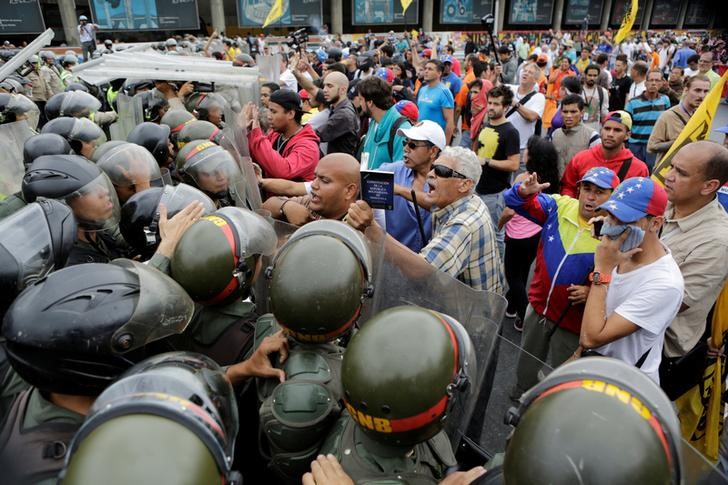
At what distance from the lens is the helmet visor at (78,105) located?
478cm

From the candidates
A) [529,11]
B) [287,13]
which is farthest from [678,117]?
[529,11]

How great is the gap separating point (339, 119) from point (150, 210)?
2.82 metres

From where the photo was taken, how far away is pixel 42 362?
4.52 ft

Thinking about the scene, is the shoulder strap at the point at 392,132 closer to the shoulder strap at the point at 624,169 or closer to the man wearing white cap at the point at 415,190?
the man wearing white cap at the point at 415,190

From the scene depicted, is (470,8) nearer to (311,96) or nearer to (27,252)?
(311,96)

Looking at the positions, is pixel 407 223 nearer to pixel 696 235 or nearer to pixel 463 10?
pixel 696 235

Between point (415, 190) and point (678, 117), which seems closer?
point (415, 190)

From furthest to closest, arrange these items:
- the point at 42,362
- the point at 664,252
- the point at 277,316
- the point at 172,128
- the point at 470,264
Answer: the point at 172,128 → the point at 470,264 → the point at 664,252 → the point at 277,316 → the point at 42,362

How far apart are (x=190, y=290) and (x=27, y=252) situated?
2.43 feet

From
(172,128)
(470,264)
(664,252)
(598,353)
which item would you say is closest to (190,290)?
(470,264)

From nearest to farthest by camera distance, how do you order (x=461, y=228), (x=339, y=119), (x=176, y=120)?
(x=461, y=228), (x=176, y=120), (x=339, y=119)

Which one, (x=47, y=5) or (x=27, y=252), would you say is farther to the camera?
(x=47, y=5)

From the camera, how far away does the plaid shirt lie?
240 centimetres

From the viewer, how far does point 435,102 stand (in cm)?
679
